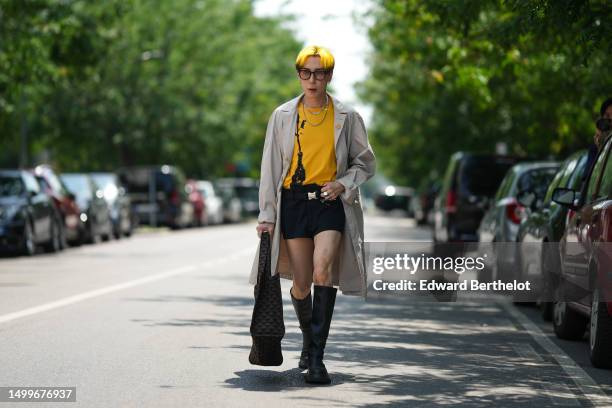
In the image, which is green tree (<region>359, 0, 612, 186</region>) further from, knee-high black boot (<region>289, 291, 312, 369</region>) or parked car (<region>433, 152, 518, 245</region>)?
knee-high black boot (<region>289, 291, 312, 369</region>)

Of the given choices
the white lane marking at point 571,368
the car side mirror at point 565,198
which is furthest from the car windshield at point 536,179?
the car side mirror at point 565,198

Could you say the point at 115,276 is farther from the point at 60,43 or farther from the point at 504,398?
the point at 504,398

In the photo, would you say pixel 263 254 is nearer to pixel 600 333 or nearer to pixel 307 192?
pixel 307 192

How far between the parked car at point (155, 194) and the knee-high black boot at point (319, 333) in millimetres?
34551

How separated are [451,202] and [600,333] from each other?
40.6 ft

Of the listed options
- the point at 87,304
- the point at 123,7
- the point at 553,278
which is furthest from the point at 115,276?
the point at 123,7

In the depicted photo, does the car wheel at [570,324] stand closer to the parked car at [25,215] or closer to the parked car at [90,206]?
the parked car at [25,215]

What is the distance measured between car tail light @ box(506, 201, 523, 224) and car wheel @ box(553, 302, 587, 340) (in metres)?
4.15

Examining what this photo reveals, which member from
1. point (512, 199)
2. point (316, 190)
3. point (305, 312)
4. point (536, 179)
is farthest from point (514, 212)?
point (316, 190)

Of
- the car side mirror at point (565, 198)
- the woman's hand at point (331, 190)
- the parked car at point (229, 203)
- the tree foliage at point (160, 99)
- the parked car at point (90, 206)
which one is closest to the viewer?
the woman's hand at point (331, 190)

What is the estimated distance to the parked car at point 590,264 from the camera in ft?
29.2

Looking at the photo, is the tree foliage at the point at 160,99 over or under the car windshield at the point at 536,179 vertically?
over

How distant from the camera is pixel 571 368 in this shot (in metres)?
9.48

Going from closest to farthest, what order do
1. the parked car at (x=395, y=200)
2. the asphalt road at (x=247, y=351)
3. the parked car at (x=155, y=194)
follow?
1. the asphalt road at (x=247, y=351)
2. the parked car at (x=155, y=194)
3. the parked car at (x=395, y=200)
